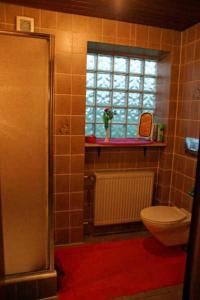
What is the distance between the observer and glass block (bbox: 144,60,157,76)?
2.69m

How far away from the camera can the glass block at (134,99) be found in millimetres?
2701

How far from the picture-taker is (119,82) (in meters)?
2.64

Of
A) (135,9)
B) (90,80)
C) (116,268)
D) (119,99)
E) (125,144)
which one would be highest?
(135,9)

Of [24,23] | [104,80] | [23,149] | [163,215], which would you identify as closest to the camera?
[23,149]

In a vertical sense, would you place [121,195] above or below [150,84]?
below

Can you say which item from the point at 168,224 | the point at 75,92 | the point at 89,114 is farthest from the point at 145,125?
the point at 168,224

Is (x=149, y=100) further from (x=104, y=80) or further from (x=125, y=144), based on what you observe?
(x=125, y=144)

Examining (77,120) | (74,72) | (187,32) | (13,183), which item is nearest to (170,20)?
(187,32)

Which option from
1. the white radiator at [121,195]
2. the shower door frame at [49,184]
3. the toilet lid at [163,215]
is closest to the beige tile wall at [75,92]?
the white radiator at [121,195]

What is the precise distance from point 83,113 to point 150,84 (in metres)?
1.02

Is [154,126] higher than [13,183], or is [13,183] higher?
[154,126]

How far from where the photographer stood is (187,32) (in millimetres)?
2303

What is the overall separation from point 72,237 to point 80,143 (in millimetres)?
970

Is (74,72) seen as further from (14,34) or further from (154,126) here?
(154,126)
